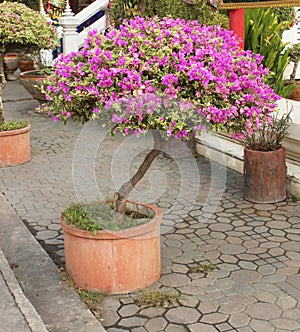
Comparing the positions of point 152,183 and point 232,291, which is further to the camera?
point 152,183

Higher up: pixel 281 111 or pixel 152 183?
pixel 281 111

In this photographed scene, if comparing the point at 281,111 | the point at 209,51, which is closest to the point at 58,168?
the point at 281,111

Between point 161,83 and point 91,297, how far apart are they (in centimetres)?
169

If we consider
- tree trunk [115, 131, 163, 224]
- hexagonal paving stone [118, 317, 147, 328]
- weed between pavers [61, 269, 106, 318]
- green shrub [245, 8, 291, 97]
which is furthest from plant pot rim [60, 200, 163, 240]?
green shrub [245, 8, 291, 97]

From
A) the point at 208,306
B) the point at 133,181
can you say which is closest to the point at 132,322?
the point at 208,306

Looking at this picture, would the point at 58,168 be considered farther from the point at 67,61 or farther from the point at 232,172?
the point at 67,61

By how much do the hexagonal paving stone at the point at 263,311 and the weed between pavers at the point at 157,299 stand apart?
543mm

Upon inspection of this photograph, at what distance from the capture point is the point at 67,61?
456 centimetres

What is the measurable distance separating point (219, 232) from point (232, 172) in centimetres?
203

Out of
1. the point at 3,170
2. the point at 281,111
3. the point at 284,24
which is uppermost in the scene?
the point at 284,24

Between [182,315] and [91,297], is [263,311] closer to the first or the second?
[182,315]

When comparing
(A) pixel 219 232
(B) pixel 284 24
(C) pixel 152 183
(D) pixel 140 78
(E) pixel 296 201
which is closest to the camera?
(D) pixel 140 78

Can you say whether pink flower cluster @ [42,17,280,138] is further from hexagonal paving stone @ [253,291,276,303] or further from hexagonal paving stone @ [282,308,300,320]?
hexagonal paving stone @ [282,308,300,320]

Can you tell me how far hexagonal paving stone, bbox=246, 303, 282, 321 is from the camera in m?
4.30
